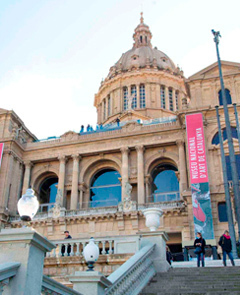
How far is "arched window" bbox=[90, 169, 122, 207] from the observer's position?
34.4 meters

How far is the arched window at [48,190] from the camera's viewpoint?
36.9 m

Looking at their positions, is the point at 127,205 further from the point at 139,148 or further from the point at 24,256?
the point at 24,256

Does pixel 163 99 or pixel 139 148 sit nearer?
pixel 139 148

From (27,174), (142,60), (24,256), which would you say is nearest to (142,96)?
(142,60)

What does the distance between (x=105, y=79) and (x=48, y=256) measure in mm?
41656

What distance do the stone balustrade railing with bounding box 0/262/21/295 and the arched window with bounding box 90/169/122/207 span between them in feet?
90.1

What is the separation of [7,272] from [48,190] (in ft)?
108

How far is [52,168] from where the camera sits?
3606 cm

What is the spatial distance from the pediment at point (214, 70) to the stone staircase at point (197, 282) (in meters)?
22.6

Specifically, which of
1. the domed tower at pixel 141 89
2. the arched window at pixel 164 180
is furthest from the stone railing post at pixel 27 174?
the domed tower at pixel 141 89

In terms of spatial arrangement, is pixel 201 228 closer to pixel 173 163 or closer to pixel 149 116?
pixel 173 163

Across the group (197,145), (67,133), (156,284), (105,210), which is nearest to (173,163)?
(197,145)

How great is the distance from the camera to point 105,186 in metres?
35.1

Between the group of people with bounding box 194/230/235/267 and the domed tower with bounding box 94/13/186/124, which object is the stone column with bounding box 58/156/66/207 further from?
the group of people with bounding box 194/230/235/267
